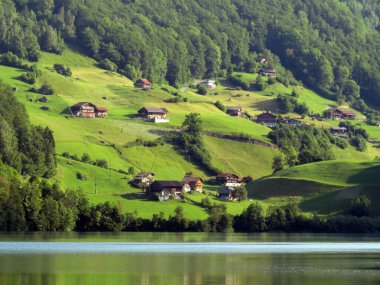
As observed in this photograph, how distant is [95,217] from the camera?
7032 inches

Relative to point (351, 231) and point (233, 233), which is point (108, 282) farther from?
point (351, 231)

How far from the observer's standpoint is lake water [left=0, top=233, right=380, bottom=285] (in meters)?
84.7

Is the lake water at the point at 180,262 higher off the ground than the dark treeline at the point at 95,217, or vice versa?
the dark treeline at the point at 95,217

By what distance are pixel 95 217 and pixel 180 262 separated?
7685 centimetres

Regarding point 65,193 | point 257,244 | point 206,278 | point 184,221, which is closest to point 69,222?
point 65,193

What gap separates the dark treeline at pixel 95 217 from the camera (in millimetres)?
165000

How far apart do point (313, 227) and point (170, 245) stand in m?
65.9

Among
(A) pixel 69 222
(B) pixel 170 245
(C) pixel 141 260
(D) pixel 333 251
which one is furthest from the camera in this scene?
(A) pixel 69 222

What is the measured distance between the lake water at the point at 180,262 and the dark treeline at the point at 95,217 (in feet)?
58.9

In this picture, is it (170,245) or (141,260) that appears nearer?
(141,260)

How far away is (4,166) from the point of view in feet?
649

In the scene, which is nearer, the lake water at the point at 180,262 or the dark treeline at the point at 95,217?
the lake water at the point at 180,262

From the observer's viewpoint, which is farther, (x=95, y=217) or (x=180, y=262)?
(x=95, y=217)

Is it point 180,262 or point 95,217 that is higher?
point 95,217
